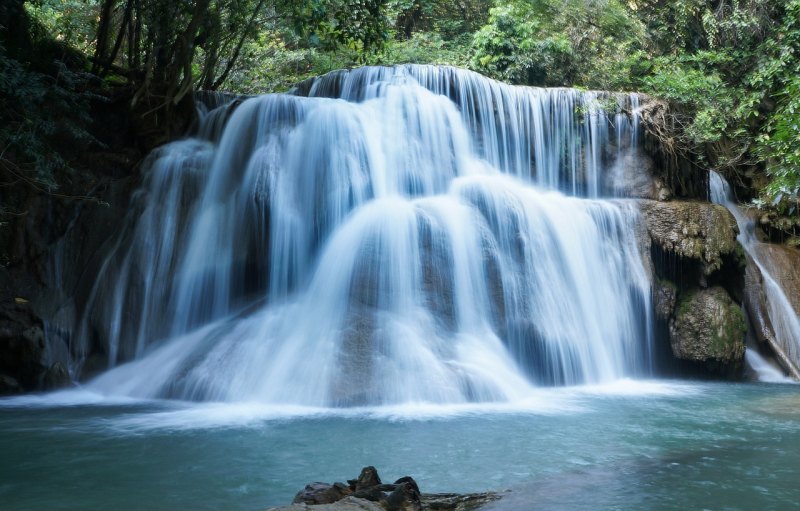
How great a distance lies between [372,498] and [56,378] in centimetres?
702

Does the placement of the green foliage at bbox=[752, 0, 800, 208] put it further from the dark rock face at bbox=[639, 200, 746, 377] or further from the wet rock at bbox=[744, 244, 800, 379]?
the dark rock face at bbox=[639, 200, 746, 377]

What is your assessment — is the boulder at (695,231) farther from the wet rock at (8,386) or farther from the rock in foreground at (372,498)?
the wet rock at (8,386)

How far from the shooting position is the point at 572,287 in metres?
10.9

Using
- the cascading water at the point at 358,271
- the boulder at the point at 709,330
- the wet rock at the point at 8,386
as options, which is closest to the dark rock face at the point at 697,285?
the boulder at the point at 709,330

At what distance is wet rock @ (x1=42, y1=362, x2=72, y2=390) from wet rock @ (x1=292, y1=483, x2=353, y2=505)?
6.64m

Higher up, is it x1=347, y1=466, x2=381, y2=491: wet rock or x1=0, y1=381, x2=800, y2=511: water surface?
x1=347, y1=466, x2=381, y2=491: wet rock

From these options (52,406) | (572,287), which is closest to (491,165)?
(572,287)

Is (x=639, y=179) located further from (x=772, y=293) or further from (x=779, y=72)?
(x=779, y=72)

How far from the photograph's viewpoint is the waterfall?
11.6 meters

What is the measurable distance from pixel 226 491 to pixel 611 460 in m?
2.90

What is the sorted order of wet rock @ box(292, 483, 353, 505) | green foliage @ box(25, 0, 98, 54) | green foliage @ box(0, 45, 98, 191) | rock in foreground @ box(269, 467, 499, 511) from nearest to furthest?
1. rock in foreground @ box(269, 467, 499, 511)
2. wet rock @ box(292, 483, 353, 505)
3. green foliage @ box(0, 45, 98, 191)
4. green foliage @ box(25, 0, 98, 54)

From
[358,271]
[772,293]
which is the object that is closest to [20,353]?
[358,271]

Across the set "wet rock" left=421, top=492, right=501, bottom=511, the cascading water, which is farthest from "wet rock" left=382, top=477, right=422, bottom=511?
the cascading water

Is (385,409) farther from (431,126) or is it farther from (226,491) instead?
(431,126)
